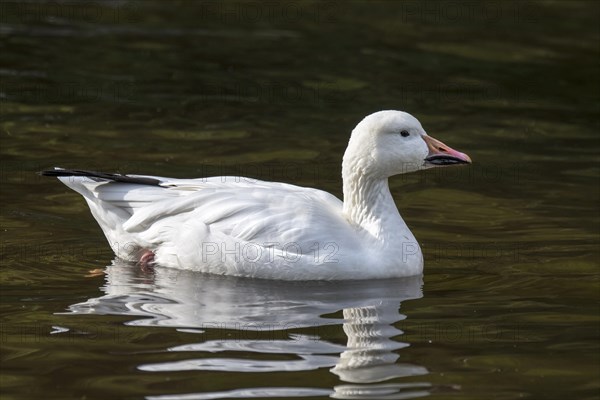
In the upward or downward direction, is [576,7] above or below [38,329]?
above

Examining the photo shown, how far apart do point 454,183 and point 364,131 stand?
3.39m

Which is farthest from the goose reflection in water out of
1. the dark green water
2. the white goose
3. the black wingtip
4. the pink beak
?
the pink beak

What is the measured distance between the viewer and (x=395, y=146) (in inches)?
422

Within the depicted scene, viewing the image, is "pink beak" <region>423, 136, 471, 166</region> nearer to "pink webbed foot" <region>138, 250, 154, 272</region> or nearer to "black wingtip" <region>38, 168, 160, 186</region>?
"black wingtip" <region>38, 168, 160, 186</region>

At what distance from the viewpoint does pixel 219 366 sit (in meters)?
8.23

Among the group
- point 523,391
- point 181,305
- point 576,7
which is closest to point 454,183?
point 181,305

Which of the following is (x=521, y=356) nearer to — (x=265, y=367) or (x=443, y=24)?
(x=265, y=367)

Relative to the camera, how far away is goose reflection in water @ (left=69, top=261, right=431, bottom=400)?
812 cm

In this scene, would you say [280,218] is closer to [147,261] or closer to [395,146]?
[395,146]

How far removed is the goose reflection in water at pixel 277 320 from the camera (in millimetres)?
8124

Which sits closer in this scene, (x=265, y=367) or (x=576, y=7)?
(x=265, y=367)

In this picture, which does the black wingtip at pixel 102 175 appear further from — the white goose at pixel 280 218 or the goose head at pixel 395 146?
the goose head at pixel 395 146

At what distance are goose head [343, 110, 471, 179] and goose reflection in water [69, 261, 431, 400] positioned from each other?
1.03 meters

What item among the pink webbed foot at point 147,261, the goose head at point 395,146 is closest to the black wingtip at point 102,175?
the pink webbed foot at point 147,261
